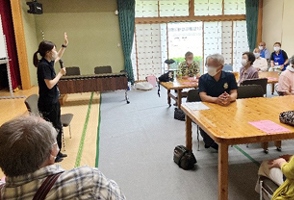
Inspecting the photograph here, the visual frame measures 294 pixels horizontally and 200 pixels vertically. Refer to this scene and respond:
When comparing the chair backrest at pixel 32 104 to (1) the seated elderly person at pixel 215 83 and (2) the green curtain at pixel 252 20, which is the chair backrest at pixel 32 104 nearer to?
(1) the seated elderly person at pixel 215 83

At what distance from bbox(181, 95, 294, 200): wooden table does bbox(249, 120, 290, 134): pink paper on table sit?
0.04 meters

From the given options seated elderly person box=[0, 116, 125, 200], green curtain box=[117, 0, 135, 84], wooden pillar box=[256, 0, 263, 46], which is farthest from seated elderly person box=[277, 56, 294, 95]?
wooden pillar box=[256, 0, 263, 46]

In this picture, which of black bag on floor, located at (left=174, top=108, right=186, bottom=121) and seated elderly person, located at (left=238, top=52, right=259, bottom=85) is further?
black bag on floor, located at (left=174, top=108, right=186, bottom=121)

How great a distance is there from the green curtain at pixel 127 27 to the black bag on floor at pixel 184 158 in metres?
5.62

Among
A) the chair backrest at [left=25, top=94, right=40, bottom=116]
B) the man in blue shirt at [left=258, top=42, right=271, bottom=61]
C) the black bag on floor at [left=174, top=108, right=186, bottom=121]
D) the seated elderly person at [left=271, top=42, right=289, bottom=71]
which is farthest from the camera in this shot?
the man in blue shirt at [left=258, top=42, right=271, bottom=61]

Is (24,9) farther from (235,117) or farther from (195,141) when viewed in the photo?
(235,117)

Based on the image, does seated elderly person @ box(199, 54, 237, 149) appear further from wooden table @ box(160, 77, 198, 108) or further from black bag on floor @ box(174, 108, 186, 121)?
black bag on floor @ box(174, 108, 186, 121)

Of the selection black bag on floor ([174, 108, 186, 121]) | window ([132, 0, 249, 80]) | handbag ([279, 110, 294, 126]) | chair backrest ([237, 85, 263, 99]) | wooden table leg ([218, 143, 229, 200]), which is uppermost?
window ([132, 0, 249, 80])

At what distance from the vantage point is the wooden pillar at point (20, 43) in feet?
21.2

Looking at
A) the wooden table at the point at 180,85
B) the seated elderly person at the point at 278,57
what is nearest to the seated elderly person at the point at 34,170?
the wooden table at the point at 180,85

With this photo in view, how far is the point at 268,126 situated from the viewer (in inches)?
81.1

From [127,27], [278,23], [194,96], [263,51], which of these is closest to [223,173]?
[194,96]

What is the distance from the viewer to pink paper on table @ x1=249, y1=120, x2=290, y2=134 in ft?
6.42

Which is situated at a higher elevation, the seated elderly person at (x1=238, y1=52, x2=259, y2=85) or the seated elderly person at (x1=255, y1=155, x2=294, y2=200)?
the seated elderly person at (x1=238, y1=52, x2=259, y2=85)
